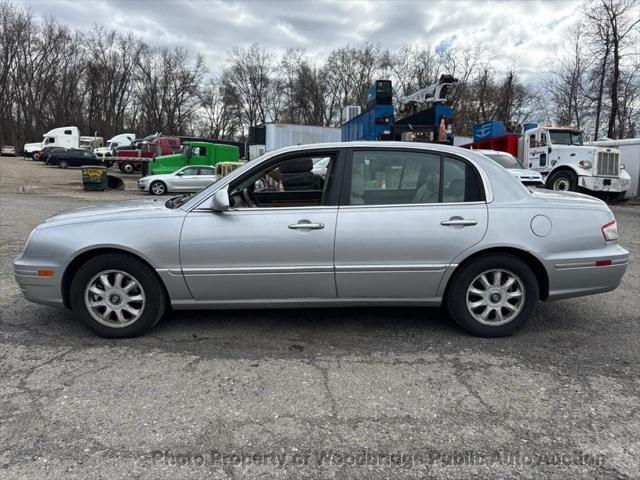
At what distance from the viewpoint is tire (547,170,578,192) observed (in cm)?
1556


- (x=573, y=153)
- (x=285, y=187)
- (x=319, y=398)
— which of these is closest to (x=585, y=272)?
(x=319, y=398)

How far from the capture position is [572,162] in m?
15.6

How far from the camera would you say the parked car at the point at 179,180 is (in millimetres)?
19766

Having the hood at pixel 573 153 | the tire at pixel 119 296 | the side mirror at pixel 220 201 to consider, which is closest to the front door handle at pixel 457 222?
the side mirror at pixel 220 201

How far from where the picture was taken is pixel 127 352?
3.47 m

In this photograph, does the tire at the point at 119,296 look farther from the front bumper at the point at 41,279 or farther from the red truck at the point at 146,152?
the red truck at the point at 146,152

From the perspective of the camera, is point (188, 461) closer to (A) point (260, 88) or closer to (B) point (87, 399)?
(B) point (87, 399)

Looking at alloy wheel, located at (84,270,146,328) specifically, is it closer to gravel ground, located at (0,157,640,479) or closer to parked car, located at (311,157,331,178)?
gravel ground, located at (0,157,640,479)

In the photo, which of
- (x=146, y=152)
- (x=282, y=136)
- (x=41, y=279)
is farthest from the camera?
(x=146, y=152)

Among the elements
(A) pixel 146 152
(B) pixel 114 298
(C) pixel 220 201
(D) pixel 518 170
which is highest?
(A) pixel 146 152

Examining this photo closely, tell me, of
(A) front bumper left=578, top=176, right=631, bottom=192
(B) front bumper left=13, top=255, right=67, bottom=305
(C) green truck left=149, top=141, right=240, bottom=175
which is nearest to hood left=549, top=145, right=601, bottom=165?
(A) front bumper left=578, top=176, right=631, bottom=192

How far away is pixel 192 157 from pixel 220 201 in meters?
21.3

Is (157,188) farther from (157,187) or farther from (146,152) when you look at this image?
(146,152)

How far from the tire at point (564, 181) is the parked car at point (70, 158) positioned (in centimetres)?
3330
